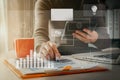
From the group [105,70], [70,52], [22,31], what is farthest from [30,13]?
[105,70]

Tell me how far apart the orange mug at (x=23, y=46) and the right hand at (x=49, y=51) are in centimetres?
5

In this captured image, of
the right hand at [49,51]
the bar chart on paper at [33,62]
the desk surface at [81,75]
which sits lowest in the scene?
the desk surface at [81,75]

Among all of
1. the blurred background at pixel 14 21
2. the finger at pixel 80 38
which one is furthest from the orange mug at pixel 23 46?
the finger at pixel 80 38

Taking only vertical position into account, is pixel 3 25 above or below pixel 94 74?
above

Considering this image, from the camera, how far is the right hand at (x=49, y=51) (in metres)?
0.77

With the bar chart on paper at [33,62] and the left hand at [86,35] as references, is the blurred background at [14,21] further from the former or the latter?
the left hand at [86,35]

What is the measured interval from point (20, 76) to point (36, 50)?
16cm

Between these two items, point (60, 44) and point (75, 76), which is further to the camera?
point (60, 44)

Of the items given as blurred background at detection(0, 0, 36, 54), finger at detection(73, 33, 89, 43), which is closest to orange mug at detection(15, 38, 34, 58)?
blurred background at detection(0, 0, 36, 54)

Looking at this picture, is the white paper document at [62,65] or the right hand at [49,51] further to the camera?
the right hand at [49,51]

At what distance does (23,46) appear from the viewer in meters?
0.76

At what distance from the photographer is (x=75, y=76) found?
26.0 inches

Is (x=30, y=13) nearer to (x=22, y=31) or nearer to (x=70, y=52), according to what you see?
(x=22, y=31)

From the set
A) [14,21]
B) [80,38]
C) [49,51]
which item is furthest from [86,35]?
[14,21]
